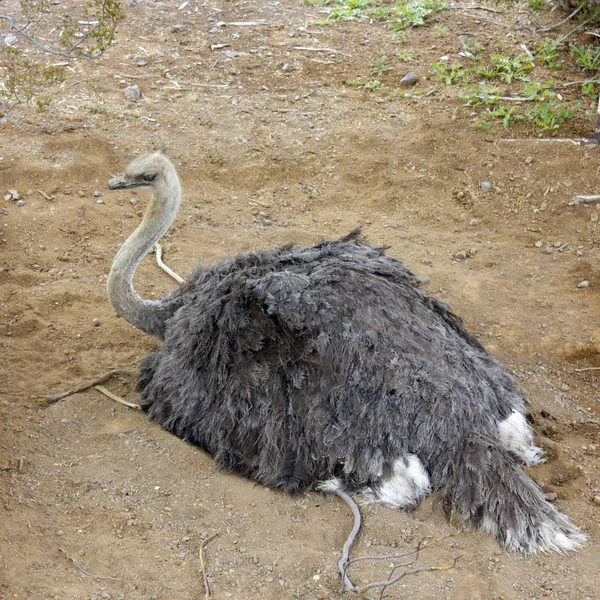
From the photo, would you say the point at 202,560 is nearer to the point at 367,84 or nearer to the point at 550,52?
the point at 367,84

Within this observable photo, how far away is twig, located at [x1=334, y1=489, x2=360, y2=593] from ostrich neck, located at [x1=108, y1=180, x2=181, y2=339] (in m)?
1.51

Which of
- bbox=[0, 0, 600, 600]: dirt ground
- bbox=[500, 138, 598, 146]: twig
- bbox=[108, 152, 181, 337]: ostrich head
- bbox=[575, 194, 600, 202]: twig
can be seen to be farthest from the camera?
bbox=[500, 138, 598, 146]: twig

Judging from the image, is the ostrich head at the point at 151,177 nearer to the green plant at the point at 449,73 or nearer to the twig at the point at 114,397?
the twig at the point at 114,397

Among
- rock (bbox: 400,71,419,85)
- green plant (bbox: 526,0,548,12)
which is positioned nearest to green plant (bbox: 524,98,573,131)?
rock (bbox: 400,71,419,85)

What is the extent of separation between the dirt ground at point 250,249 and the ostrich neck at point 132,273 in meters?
0.43

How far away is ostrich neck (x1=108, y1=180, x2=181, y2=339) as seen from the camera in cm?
459

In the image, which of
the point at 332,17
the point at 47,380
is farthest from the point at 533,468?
the point at 332,17

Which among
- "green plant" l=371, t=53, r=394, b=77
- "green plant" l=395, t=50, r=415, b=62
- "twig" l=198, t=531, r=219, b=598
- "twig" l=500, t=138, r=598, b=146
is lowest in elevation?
"twig" l=198, t=531, r=219, b=598

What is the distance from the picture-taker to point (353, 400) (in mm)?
3781

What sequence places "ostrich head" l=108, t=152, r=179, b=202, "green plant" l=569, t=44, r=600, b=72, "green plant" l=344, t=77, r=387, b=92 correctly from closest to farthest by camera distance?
"ostrich head" l=108, t=152, r=179, b=202
"green plant" l=569, t=44, r=600, b=72
"green plant" l=344, t=77, r=387, b=92

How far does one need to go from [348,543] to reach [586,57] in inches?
252

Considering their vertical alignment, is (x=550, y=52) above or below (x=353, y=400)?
above

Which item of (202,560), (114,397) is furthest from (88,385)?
(202,560)

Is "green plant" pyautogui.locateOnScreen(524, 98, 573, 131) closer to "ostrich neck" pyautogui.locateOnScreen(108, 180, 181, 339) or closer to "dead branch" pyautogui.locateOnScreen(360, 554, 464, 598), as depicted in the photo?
"ostrich neck" pyautogui.locateOnScreen(108, 180, 181, 339)
